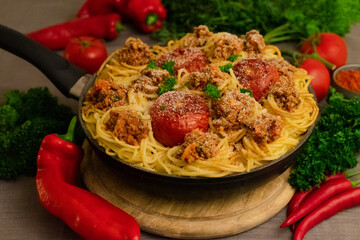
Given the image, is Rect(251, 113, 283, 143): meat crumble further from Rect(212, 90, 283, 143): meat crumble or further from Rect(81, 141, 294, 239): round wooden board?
Rect(81, 141, 294, 239): round wooden board

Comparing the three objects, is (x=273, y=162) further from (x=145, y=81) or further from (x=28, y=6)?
(x=28, y=6)

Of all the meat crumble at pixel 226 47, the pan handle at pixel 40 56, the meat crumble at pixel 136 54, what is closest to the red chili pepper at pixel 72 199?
the pan handle at pixel 40 56

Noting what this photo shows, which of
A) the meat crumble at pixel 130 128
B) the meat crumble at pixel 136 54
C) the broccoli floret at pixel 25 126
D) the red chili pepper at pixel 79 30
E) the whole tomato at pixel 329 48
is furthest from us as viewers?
the red chili pepper at pixel 79 30

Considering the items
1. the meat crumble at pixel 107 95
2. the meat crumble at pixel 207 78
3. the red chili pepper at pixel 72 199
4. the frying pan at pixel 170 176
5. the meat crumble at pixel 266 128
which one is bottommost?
the red chili pepper at pixel 72 199

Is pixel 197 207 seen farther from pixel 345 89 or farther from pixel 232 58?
pixel 345 89

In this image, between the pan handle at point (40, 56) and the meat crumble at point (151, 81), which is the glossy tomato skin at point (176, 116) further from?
the pan handle at point (40, 56)
